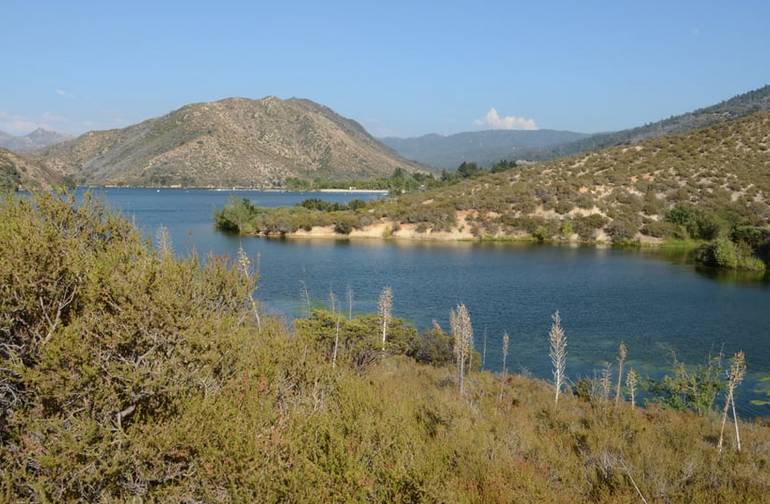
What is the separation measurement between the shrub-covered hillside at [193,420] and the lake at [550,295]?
206 inches

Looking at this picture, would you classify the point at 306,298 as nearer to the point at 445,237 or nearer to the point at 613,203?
the point at 445,237

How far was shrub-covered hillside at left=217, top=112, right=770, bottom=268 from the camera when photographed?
59.7m

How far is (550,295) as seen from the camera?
35.3 meters

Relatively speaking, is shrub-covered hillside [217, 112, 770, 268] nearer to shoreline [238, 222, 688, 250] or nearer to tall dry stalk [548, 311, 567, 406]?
shoreline [238, 222, 688, 250]

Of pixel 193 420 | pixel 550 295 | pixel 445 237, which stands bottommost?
pixel 550 295

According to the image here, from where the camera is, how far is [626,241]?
59.4 meters

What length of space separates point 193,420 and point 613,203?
213ft

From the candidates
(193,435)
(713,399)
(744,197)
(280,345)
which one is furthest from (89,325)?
(744,197)

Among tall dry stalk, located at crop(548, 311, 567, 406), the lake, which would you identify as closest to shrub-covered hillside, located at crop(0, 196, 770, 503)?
tall dry stalk, located at crop(548, 311, 567, 406)

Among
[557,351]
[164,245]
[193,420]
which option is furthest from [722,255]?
[193,420]

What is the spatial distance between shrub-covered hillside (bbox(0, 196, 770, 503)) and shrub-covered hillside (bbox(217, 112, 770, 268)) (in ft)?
174

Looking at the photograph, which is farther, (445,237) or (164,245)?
(445,237)

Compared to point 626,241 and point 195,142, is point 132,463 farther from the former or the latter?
point 195,142

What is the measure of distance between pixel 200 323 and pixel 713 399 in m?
16.5
